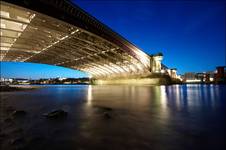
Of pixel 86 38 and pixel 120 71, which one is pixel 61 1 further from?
pixel 120 71

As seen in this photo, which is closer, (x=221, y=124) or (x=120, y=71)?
(x=221, y=124)

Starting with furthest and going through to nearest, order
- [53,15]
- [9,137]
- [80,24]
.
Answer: [80,24], [53,15], [9,137]

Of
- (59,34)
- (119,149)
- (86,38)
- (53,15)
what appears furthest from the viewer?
(86,38)

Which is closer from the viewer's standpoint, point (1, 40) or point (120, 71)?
point (1, 40)

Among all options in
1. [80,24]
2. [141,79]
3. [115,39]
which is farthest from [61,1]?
[141,79]

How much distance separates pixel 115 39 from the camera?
37.9 metres

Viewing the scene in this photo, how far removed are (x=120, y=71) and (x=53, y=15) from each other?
57117 mm

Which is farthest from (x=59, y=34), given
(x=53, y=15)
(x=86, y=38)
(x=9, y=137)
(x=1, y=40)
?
(x=9, y=137)

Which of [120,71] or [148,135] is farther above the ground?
[120,71]

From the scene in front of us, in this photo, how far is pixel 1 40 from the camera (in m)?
32.1

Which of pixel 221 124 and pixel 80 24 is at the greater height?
pixel 80 24

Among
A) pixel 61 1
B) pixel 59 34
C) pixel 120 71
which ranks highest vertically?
pixel 61 1

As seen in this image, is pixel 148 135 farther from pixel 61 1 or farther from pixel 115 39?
pixel 115 39

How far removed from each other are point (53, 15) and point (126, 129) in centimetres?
2113
